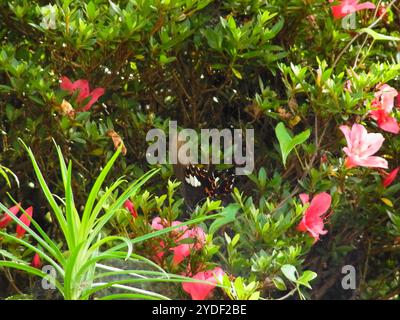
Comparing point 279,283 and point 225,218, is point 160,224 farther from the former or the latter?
point 279,283

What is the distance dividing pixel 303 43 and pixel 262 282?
91 centimetres

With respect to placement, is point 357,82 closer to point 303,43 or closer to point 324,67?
point 324,67

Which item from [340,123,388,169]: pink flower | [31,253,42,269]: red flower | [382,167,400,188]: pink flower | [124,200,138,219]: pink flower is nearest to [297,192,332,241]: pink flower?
[340,123,388,169]: pink flower

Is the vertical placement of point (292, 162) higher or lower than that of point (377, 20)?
lower

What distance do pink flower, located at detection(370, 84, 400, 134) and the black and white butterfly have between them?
0.50 m

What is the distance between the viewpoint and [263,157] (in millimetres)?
2918

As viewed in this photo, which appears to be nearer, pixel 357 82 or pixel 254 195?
pixel 357 82

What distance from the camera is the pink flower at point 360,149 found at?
260 centimetres

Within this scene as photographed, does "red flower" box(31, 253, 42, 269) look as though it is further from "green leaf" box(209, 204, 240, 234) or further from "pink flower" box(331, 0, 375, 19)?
"pink flower" box(331, 0, 375, 19)

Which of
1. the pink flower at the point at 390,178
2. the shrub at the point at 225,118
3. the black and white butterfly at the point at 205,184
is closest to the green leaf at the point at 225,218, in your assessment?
the shrub at the point at 225,118

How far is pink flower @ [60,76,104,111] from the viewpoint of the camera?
2711 mm

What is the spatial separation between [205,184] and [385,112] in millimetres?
620
